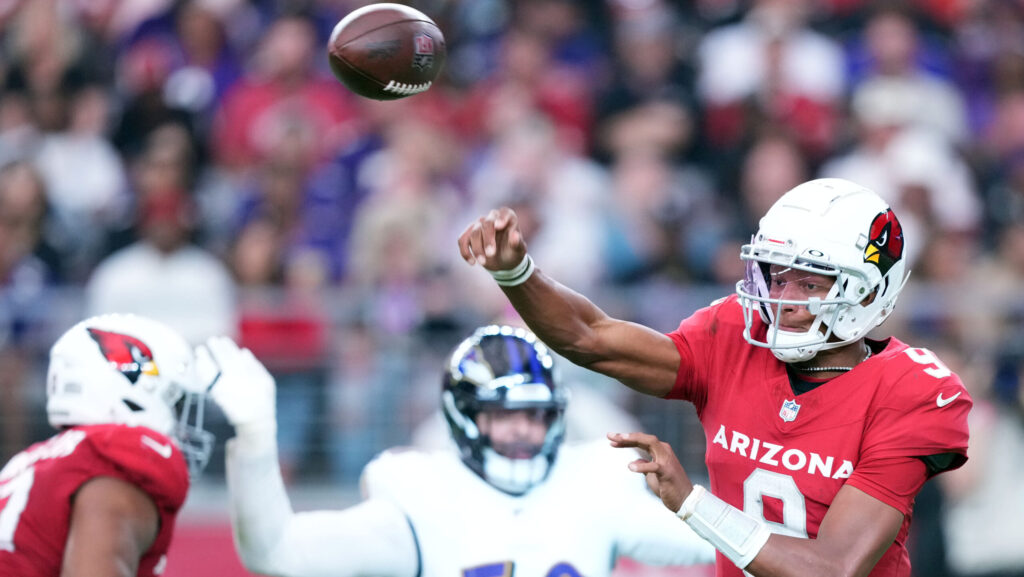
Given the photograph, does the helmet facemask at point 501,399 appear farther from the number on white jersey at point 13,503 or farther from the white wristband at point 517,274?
the number on white jersey at point 13,503

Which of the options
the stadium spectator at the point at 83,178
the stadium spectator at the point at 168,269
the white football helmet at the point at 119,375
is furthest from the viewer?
the stadium spectator at the point at 83,178

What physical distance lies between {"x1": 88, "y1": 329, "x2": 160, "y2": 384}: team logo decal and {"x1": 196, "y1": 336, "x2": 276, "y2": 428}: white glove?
6.8 inches

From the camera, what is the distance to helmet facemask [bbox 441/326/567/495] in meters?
4.32

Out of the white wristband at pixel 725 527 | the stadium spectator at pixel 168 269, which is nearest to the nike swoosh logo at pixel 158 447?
the white wristband at pixel 725 527

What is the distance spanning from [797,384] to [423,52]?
1.49 m

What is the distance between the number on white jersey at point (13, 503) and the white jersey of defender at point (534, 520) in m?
1.00

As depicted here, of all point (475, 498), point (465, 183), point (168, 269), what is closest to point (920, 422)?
point (475, 498)

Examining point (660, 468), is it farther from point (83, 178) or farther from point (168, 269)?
point (83, 178)

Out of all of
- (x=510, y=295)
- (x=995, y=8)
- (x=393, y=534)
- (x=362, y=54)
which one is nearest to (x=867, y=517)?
(x=510, y=295)

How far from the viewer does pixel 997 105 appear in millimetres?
8961

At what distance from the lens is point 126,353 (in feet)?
13.8

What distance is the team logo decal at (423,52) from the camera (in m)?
4.21

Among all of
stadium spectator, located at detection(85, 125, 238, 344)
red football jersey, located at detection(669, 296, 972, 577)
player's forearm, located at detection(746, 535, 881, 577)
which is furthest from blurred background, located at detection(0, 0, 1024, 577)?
player's forearm, located at detection(746, 535, 881, 577)

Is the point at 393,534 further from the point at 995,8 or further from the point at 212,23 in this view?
the point at 995,8
